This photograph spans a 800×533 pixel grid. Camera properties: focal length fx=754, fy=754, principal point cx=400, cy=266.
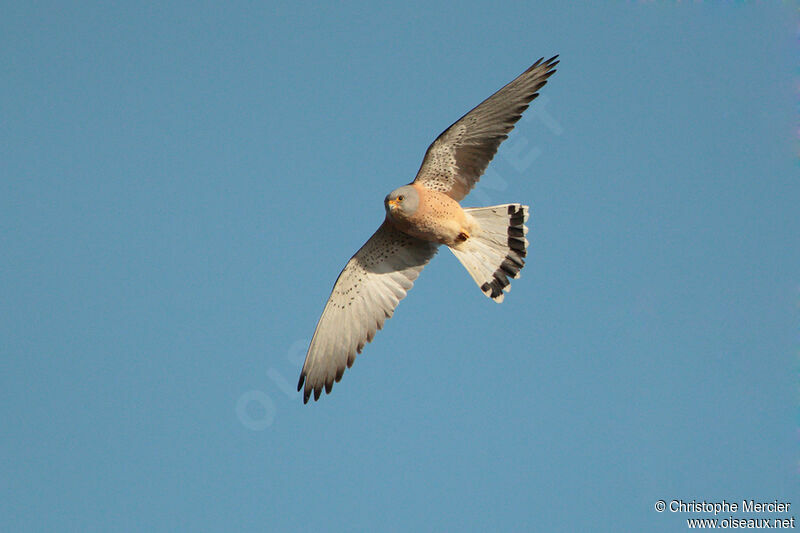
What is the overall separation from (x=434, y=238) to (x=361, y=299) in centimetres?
100

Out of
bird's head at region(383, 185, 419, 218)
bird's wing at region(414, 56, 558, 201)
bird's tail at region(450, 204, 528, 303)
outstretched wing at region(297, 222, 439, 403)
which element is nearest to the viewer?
bird's head at region(383, 185, 419, 218)

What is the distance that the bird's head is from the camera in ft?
23.2

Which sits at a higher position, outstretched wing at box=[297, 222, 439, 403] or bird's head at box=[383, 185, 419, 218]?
bird's head at box=[383, 185, 419, 218]

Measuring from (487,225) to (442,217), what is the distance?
1.76 feet

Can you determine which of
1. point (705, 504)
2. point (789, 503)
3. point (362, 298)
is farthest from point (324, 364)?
point (789, 503)

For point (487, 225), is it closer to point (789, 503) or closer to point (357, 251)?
point (357, 251)

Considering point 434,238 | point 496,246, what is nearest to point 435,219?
point 434,238

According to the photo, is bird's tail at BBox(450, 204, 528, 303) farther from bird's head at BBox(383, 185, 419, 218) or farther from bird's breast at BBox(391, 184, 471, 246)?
bird's head at BBox(383, 185, 419, 218)

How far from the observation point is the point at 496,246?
7.55 meters

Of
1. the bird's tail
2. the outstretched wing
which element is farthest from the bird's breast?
the outstretched wing

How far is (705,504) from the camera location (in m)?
7.48

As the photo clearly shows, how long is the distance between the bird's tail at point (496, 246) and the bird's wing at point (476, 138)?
1.17 ft

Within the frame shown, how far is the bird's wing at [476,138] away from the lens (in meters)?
7.18

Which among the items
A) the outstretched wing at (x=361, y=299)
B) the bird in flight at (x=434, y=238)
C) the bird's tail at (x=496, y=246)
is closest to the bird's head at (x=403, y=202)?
the bird in flight at (x=434, y=238)
